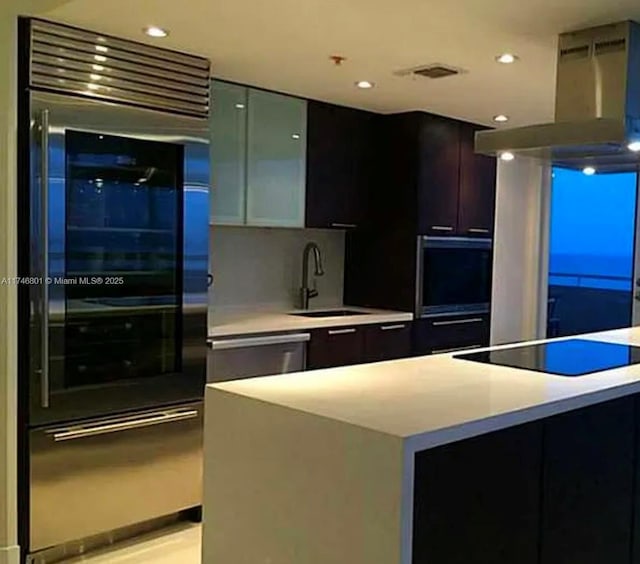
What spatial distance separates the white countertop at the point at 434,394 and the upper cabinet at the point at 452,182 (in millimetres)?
2351

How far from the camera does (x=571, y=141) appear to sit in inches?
110

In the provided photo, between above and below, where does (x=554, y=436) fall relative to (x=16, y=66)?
below

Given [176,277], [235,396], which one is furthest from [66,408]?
[235,396]

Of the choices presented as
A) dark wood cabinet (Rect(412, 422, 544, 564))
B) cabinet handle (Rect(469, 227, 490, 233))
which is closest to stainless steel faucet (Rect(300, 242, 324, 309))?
cabinet handle (Rect(469, 227, 490, 233))

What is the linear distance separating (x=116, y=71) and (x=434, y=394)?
2.00 meters

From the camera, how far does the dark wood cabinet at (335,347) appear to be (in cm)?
410

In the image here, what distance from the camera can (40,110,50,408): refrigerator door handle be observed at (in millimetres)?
2904

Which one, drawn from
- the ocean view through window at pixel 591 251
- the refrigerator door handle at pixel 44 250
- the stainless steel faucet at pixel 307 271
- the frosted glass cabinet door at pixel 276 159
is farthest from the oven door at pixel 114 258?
the ocean view through window at pixel 591 251

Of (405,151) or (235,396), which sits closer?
(235,396)

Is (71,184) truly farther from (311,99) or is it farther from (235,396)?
(311,99)

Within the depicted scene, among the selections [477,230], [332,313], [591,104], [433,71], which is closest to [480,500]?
[591,104]

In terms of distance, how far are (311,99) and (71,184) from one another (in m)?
1.76

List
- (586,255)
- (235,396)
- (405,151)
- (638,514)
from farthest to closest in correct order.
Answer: (586,255) → (405,151) → (638,514) → (235,396)

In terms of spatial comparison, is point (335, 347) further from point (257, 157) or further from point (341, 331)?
point (257, 157)
